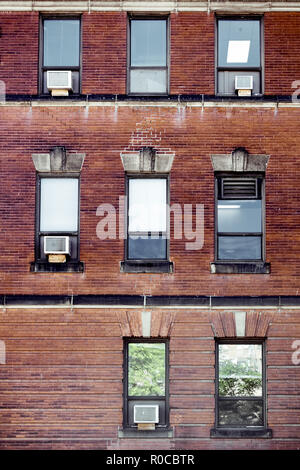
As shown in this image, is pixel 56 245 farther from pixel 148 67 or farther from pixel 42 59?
pixel 148 67

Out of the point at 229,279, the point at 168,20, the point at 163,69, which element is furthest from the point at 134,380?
the point at 168,20

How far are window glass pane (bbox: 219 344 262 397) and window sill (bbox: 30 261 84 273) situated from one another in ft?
10.5

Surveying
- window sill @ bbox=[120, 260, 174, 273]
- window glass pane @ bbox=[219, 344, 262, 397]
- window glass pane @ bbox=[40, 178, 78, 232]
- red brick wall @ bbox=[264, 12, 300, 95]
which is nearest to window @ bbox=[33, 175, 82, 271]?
window glass pane @ bbox=[40, 178, 78, 232]

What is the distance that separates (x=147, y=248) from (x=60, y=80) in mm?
3805

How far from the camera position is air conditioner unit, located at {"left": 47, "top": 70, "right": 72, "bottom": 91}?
550 inches

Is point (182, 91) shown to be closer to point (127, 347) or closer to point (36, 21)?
point (36, 21)

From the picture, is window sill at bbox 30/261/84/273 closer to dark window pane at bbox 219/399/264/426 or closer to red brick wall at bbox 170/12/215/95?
dark window pane at bbox 219/399/264/426

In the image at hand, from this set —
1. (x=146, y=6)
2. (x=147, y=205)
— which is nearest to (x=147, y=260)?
(x=147, y=205)

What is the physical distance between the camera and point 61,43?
567 inches

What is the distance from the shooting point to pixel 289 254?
1370cm

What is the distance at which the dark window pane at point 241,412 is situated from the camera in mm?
13477

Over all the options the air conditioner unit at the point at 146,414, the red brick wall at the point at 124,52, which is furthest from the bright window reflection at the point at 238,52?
the air conditioner unit at the point at 146,414

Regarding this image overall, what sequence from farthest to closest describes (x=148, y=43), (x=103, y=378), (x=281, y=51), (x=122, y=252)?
1. (x=148, y=43)
2. (x=281, y=51)
3. (x=122, y=252)
4. (x=103, y=378)

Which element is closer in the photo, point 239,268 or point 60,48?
point 239,268
